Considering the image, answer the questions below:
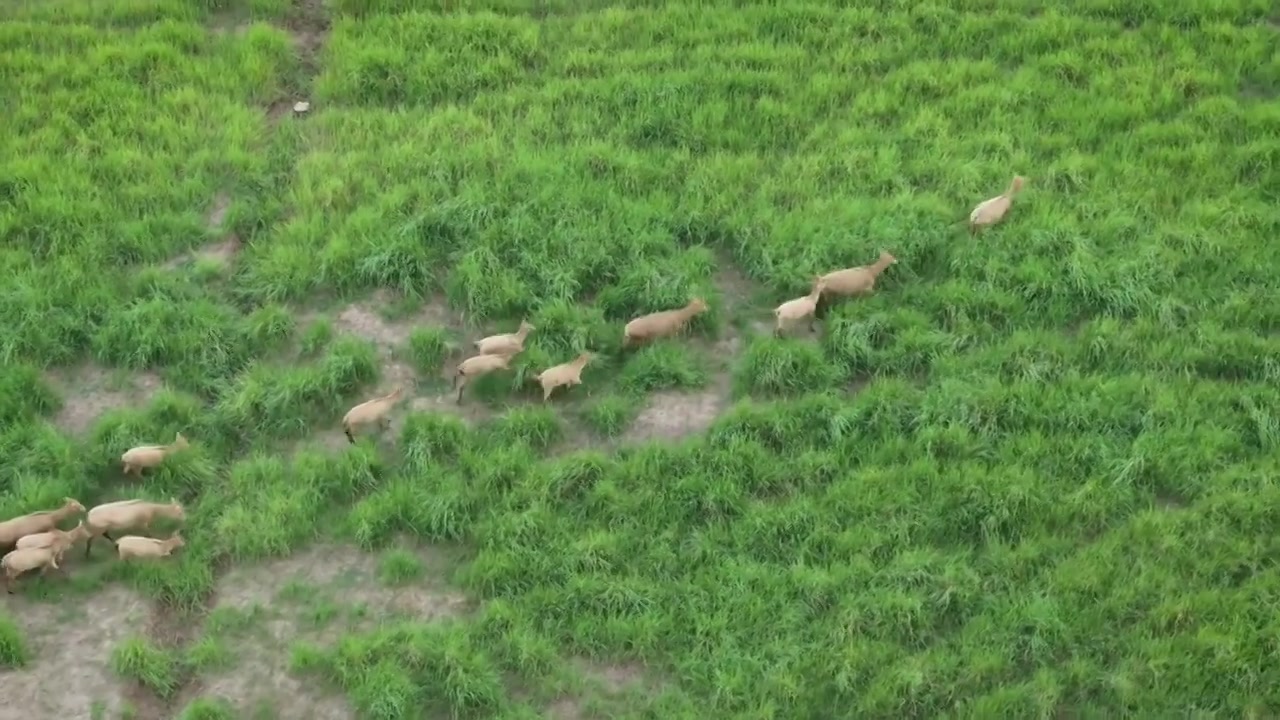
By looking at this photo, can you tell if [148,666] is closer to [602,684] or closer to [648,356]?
[602,684]

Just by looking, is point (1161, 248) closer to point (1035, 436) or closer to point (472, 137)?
point (1035, 436)

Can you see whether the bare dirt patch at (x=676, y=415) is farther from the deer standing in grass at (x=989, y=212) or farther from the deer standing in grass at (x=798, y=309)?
the deer standing in grass at (x=989, y=212)

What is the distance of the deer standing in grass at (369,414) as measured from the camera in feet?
26.5

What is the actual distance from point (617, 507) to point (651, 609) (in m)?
0.76

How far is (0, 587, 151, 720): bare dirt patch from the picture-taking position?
22.4 feet

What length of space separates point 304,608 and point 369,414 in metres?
1.33

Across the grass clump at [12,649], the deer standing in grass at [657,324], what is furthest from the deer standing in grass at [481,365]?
the grass clump at [12,649]

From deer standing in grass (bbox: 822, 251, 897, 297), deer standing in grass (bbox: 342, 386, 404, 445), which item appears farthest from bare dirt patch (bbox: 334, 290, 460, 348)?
deer standing in grass (bbox: 822, 251, 897, 297)

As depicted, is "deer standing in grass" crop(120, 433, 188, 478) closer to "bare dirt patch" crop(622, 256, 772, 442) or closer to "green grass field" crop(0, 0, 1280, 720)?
"green grass field" crop(0, 0, 1280, 720)

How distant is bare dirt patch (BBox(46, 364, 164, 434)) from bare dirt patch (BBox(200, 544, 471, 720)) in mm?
A: 1670

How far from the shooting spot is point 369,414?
26.6 feet

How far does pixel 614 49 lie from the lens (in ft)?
36.9

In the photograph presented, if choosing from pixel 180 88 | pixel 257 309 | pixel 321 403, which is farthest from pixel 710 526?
pixel 180 88

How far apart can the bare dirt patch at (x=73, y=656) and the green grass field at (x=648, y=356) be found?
0.07 ft
